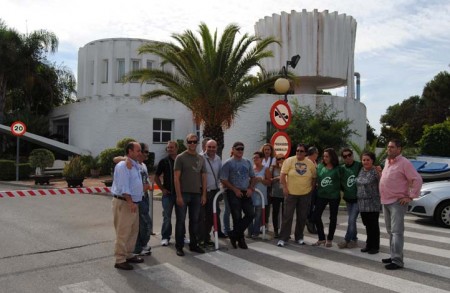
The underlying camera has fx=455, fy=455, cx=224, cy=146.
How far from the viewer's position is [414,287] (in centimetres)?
545

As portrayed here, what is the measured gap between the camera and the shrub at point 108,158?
23.1m

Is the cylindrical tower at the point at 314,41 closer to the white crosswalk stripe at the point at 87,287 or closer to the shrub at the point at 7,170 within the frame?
the shrub at the point at 7,170

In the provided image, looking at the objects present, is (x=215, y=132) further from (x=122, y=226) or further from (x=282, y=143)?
(x=122, y=226)

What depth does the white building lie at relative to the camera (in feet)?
73.6

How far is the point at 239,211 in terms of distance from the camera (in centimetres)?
753

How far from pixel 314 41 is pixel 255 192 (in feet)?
52.0

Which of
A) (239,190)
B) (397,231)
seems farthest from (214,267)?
Result: (397,231)

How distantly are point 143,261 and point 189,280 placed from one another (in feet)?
3.70

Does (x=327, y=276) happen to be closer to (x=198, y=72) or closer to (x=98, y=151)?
(x=198, y=72)

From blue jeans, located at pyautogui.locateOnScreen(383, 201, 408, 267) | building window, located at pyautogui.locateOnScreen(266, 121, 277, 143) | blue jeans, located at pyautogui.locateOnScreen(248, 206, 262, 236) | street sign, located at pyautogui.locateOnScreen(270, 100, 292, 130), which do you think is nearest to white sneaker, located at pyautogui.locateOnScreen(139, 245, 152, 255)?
blue jeans, located at pyautogui.locateOnScreen(248, 206, 262, 236)

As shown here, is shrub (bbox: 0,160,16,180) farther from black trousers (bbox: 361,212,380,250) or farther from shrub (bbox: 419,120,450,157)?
shrub (bbox: 419,120,450,157)

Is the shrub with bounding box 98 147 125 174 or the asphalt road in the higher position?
the shrub with bounding box 98 147 125 174

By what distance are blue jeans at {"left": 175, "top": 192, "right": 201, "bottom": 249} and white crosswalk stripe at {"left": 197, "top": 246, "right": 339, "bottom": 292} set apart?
37 cm

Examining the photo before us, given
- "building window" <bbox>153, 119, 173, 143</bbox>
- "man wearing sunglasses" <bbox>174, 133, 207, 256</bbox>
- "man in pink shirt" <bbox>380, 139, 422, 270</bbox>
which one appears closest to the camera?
"man in pink shirt" <bbox>380, 139, 422, 270</bbox>
